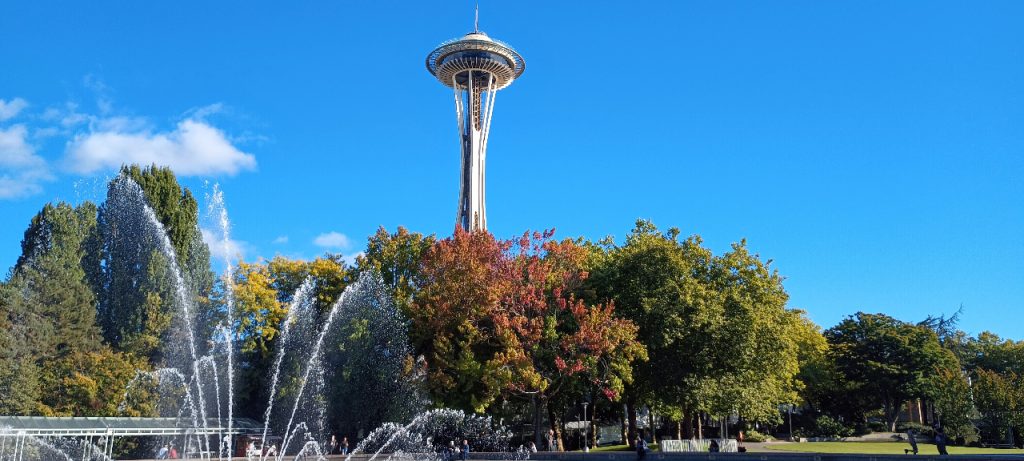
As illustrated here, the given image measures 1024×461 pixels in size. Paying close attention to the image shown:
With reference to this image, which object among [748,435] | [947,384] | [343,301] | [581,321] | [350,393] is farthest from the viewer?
[748,435]

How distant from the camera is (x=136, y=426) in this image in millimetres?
37062

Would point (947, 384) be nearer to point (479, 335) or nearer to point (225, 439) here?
point (479, 335)

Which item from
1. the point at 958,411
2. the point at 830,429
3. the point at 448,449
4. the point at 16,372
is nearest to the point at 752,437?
the point at 830,429

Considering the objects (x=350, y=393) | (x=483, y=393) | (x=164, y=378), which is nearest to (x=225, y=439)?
(x=164, y=378)

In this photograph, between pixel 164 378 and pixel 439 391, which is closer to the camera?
pixel 439 391

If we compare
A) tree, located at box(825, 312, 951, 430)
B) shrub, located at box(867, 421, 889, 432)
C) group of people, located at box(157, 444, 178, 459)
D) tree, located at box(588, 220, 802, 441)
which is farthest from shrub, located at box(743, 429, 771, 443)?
group of people, located at box(157, 444, 178, 459)

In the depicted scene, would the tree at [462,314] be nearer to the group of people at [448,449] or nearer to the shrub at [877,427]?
the group of people at [448,449]

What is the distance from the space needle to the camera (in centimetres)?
6469

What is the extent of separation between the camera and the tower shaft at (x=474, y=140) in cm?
6438

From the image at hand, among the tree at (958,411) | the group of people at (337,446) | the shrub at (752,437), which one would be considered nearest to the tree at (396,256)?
the group of people at (337,446)

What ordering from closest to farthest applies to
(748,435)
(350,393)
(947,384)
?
(350,393)
(947,384)
(748,435)

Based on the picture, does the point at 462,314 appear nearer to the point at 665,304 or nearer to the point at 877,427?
the point at 665,304

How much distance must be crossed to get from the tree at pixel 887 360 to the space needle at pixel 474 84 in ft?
100

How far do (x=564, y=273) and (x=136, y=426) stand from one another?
21235 millimetres
